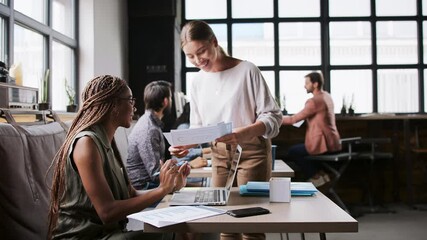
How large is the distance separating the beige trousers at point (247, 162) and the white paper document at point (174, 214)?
19.4 inches

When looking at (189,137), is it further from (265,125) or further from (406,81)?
(406,81)

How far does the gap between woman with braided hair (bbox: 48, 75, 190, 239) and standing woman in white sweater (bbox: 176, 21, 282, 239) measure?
352 millimetres

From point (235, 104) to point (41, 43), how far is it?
223 centimetres

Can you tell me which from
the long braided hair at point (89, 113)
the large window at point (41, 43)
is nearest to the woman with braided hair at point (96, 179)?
the long braided hair at point (89, 113)

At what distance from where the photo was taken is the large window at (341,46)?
5.94 meters

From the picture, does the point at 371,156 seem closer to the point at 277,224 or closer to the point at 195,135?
the point at 195,135

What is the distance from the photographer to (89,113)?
1624mm

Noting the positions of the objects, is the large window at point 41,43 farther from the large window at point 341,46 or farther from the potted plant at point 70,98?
the large window at point 341,46

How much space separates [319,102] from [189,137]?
3139 mm

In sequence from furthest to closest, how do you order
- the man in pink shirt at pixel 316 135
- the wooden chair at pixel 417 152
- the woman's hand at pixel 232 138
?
the wooden chair at pixel 417 152
the man in pink shirt at pixel 316 135
the woman's hand at pixel 232 138

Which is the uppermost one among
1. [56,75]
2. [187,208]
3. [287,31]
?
[287,31]

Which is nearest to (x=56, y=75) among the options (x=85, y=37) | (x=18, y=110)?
(x=85, y=37)

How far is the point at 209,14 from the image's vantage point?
610 centimetres

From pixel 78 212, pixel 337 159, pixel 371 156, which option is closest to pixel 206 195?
pixel 78 212
